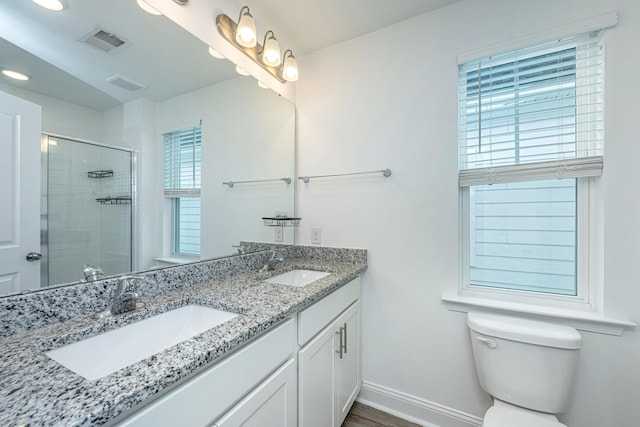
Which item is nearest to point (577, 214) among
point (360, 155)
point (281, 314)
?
point (360, 155)

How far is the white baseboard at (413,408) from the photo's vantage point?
146 centimetres

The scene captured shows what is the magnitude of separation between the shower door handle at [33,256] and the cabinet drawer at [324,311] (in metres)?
0.86

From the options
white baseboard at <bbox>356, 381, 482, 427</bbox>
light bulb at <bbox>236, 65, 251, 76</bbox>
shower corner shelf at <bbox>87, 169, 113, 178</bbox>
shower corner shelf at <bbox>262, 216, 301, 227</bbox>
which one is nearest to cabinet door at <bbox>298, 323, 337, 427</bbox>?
white baseboard at <bbox>356, 381, 482, 427</bbox>

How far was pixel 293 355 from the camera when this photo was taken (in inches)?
40.0

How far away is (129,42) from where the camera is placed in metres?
1.04

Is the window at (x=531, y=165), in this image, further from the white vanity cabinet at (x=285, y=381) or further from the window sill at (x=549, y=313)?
the white vanity cabinet at (x=285, y=381)

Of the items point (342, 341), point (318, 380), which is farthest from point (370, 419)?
point (318, 380)

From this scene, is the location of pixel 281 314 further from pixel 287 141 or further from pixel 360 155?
pixel 287 141

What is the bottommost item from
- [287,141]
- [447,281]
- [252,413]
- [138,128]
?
[252,413]

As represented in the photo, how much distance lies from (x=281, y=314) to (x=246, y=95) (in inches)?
52.4

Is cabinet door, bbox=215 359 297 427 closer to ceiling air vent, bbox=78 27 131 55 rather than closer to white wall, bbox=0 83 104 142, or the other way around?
white wall, bbox=0 83 104 142

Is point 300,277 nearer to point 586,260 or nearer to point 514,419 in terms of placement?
point 514,419

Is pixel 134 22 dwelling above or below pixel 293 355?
above

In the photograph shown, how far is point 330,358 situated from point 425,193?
3.38ft
